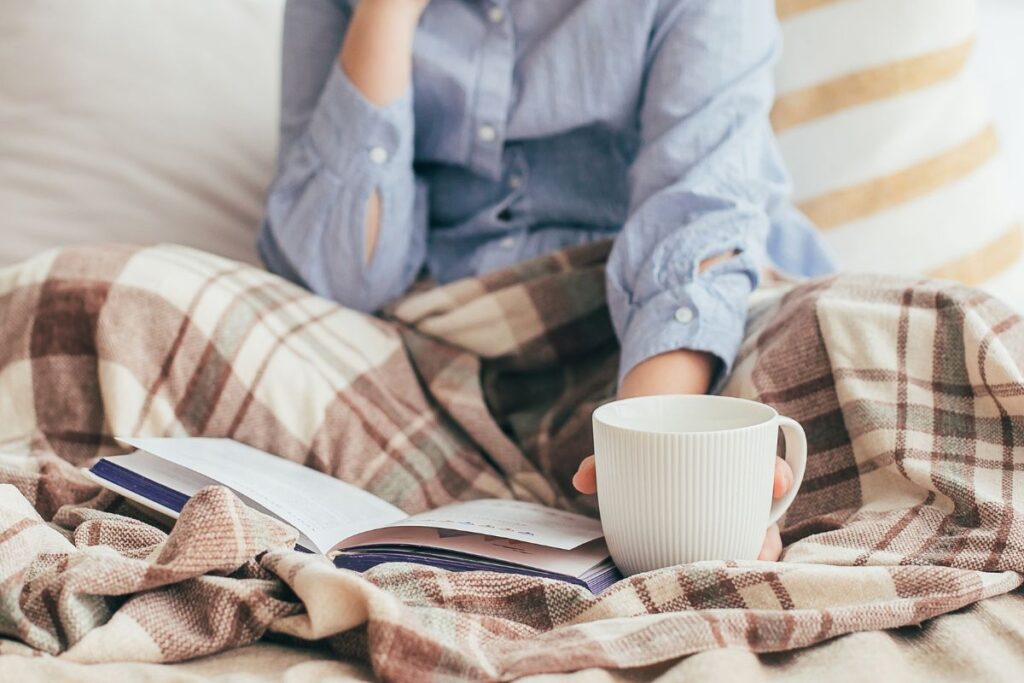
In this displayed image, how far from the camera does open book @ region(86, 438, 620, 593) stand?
0.60m

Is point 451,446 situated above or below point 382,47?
below

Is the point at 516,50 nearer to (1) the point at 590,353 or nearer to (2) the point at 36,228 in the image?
(1) the point at 590,353

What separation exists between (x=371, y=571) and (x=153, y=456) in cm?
18

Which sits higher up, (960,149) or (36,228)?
(960,149)

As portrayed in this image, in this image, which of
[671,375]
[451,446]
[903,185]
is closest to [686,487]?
[671,375]

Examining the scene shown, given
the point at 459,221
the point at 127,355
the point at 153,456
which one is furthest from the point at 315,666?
the point at 459,221

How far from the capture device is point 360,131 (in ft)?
3.06

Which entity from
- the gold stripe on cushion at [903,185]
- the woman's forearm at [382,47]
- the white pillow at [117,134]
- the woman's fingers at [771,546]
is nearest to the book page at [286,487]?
the woman's fingers at [771,546]

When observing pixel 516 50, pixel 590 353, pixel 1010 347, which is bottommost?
pixel 590 353

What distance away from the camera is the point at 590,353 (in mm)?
943

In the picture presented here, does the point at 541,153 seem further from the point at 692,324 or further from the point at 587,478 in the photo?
the point at 587,478

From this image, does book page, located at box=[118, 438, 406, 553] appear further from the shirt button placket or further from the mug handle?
the shirt button placket

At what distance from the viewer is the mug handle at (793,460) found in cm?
61

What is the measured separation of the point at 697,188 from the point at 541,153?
0.68ft
